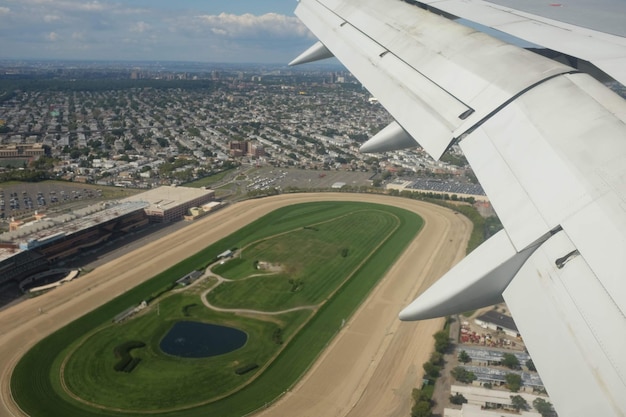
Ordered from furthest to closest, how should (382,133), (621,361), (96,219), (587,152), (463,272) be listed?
(96,219) → (382,133) → (463,272) → (587,152) → (621,361)

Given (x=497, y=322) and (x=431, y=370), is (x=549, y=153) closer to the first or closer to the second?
(x=431, y=370)

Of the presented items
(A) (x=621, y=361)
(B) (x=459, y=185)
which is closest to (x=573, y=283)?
(A) (x=621, y=361)

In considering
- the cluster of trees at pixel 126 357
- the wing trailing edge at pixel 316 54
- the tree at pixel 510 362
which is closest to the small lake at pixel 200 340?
the cluster of trees at pixel 126 357

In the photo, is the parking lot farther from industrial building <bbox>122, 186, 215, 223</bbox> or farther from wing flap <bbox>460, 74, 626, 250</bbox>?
wing flap <bbox>460, 74, 626, 250</bbox>

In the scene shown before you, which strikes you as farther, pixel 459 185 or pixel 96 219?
pixel 459 185

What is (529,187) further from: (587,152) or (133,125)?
(133,125)

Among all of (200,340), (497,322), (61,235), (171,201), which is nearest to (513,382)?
(497,322)

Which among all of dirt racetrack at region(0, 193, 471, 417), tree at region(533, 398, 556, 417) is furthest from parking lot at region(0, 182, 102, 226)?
tree at region(533, 398, 556, 417)
